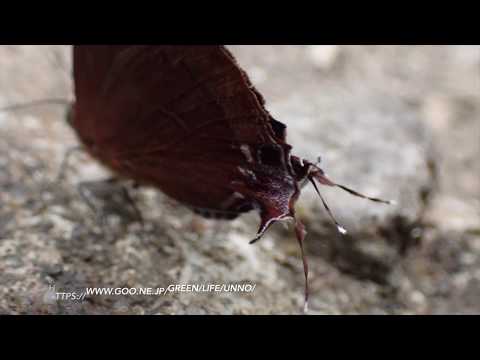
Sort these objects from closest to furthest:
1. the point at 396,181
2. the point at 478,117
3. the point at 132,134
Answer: the point at 132,134
the point at 396,181
the point at 478,117

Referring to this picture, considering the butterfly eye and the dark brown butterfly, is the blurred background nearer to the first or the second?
the dark brown butterfly

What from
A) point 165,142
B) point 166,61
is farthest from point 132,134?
point 166,61

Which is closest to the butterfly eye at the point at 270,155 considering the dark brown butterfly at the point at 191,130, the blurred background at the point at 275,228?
the dark brown butterfly at the point at 191,130

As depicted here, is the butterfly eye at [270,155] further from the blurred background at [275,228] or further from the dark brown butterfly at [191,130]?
the blurred background at [275,228]

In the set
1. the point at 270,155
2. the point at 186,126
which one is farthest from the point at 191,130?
the point at 270,155

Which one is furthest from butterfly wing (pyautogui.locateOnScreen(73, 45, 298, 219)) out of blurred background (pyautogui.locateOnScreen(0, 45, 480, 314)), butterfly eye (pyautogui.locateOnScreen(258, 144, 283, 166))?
blurred background (pyautogui.locateOnScreen(0, 45, 480, 314))
